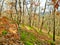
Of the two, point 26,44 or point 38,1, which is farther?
point 38,1

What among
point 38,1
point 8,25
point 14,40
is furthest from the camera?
point 38,1

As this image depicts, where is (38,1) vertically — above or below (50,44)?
above

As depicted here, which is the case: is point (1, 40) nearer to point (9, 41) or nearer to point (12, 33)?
point (9, 41)

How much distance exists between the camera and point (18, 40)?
15188 mm

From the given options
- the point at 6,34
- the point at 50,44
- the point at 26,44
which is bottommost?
the point at 50,44

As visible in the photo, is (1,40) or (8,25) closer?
(1,40)

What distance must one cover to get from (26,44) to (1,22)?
3800 millimetres

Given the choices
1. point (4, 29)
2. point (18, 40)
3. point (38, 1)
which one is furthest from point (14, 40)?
point (38, 1)

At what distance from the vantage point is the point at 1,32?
15.1 meters

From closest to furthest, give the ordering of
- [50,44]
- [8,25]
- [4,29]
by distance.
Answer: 1. [4,29]
2. [8,25]
3. [50,44]

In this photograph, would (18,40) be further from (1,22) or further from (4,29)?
(1,22)

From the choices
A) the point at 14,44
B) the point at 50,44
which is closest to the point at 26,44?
the point at 14,44

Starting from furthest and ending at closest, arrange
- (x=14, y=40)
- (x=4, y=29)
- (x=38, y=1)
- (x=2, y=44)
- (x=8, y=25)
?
(x=38, y=1)
(x=8, y=25)
(x=4, y=29)
(x=14, y=40)
(x=2, y=44)

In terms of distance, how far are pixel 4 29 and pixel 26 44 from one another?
233cm
